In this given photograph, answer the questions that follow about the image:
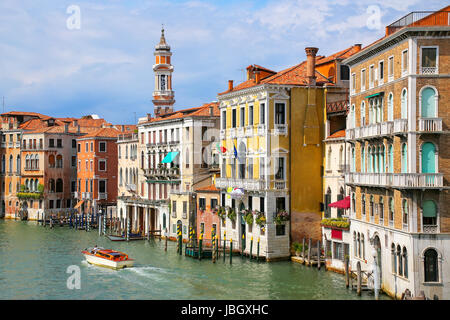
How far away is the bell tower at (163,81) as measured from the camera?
6638 centimetres

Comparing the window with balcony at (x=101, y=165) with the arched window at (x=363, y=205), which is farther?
the window with balcony at (x=101, y=165)

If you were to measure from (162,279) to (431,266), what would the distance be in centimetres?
1342

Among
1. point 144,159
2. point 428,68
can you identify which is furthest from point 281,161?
point 144,159

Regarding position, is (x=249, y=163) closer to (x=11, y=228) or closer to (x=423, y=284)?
(x=423, y=284)

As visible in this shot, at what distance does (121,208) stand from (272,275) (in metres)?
28.0

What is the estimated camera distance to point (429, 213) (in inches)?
977

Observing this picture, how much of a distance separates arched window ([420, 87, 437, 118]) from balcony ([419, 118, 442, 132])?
282 millimetres

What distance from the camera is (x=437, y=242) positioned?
2461 cm

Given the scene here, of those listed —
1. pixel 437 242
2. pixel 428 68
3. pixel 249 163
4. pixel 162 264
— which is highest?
pixel 428 68

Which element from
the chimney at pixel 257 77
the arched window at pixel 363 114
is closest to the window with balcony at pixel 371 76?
the arched window at pixel 363 114

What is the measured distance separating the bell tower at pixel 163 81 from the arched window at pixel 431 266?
1738 inches

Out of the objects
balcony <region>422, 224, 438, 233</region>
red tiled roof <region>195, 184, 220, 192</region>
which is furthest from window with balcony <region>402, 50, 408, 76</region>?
red tiled roof <region>195, 184, 220, 192</region>

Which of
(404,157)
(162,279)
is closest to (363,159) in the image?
(404,157)

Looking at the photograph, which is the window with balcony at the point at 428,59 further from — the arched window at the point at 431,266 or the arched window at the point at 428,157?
the arched window at the point at 431,266
